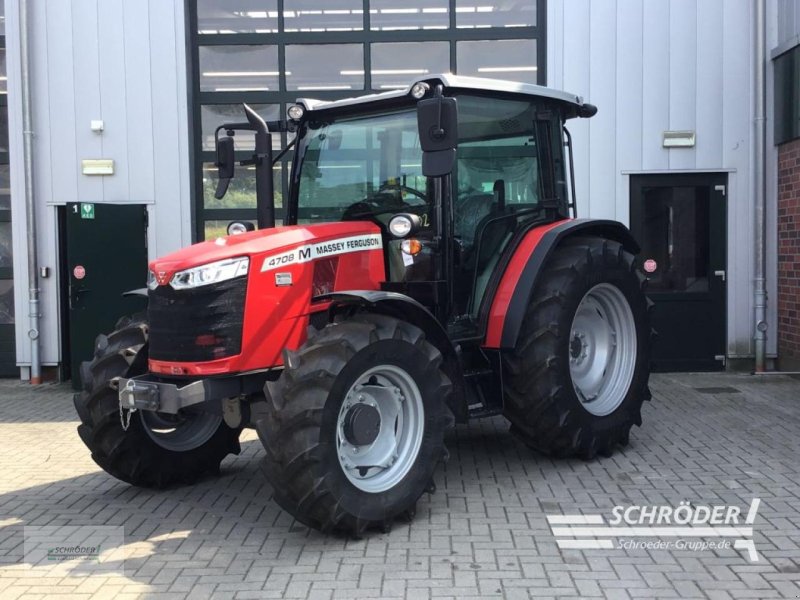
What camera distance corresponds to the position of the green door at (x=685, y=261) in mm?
9383

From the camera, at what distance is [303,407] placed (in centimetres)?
414

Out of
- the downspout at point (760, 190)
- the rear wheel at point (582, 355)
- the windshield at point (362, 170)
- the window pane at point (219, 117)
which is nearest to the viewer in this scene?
the windshield at point (362, 170)

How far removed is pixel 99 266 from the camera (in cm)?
920

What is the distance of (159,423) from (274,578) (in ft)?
5.86

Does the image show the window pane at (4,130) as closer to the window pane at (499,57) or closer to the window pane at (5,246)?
the window pane at (5,246)

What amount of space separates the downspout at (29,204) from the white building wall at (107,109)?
112mm

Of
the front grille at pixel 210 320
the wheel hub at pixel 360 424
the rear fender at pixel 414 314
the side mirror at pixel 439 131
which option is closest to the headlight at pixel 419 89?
the side mirror at pixel 439 131

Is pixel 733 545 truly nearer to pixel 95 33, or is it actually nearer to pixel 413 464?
pixel 413 464

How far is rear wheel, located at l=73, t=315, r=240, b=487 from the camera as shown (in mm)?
5082

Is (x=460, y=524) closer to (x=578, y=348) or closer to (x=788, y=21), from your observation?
(x=578, y=348)

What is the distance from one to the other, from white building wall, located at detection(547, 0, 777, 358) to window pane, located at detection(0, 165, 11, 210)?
627cm

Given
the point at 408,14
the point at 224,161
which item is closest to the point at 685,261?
the point at 408,14

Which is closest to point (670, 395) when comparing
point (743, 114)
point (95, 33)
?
point (743, 114)

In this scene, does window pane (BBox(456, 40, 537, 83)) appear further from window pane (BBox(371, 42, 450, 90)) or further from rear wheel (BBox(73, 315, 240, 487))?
rear wheel (BBox(73, 315, 240, 487))
